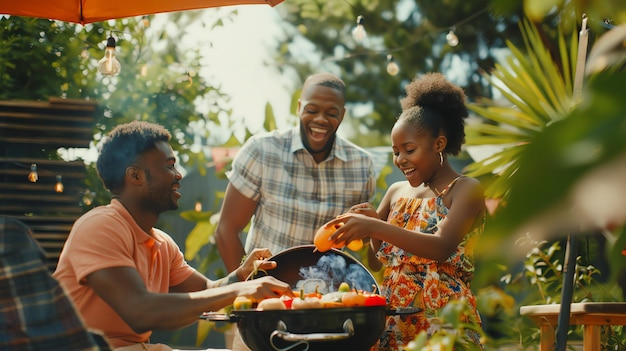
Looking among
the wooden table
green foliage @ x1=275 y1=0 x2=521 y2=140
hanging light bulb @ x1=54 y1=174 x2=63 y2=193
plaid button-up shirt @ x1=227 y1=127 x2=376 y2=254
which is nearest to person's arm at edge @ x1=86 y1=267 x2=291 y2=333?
plaid button-up shirt @ x1=227 y1=127 x2=376 y2=254

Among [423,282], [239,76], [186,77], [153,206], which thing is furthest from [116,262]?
[239,76]

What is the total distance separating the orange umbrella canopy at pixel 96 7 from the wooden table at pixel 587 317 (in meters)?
1.70

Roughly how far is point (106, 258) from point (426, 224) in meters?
1.03

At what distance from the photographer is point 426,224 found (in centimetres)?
268

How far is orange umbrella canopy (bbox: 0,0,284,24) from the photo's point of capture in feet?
11.1

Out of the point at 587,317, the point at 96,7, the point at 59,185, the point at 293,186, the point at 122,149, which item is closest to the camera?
the point at 122,149

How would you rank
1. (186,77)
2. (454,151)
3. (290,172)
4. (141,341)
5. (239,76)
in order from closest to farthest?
(141,341) → (454,151) → (290,172) → (186,77) → (239,76)

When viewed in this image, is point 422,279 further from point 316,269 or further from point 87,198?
point 87,198

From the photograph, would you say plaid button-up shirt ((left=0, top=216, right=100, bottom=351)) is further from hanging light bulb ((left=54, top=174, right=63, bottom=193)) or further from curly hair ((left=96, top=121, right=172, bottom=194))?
hanging light bulb ((left=54, top=174, right=63, bottom=193))

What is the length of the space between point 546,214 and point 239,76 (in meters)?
14.9

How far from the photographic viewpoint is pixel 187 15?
12367 mm

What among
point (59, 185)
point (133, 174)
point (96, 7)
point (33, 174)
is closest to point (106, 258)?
point (133, 174)

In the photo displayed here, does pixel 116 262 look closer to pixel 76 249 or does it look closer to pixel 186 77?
pixel 76 249

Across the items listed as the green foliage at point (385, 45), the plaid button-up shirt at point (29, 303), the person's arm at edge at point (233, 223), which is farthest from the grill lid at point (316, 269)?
the green foliage at point (385, 45)
